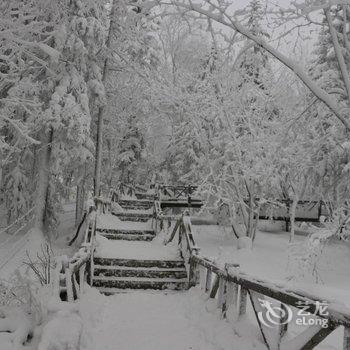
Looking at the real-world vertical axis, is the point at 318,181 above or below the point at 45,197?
above

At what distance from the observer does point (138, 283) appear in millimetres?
11281

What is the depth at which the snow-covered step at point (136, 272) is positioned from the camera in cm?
1168

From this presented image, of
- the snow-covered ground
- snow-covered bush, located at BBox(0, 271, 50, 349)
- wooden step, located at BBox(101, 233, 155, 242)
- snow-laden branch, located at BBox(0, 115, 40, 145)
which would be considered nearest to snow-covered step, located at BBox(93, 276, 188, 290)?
snow-covered bush, located at BBox(0, 271, 50, 349)

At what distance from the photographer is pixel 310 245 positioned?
10.2 m

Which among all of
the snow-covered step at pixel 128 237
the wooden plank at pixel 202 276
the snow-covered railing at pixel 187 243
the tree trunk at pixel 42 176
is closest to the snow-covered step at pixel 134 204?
the tree trunk at pixel 42 176

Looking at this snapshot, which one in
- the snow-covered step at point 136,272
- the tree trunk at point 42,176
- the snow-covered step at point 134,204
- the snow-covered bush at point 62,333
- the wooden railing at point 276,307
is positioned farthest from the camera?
the snow-covered step at point 134,204

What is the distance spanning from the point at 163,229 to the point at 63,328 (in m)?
10.4

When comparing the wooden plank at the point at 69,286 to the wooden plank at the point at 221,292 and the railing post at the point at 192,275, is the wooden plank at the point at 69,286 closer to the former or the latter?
the wooden plank at the point at 221,292

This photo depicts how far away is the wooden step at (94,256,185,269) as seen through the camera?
1216cm

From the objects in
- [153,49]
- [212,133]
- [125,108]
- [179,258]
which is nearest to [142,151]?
[125,108]

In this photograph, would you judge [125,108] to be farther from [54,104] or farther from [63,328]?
[63,328]

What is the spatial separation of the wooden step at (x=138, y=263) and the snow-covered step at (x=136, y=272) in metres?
0.29

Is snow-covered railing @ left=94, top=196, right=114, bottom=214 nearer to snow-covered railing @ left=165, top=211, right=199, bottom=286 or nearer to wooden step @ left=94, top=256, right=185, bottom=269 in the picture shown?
snow-covered railing @ left=165, top=211, right=199, bottom=286

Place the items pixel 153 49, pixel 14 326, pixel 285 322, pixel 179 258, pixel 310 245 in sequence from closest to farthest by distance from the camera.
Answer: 1. pixel 285 322
2. pixel 14 326
3. pixel 310 245
4. pixel 179 258
5. pixel 153 49
